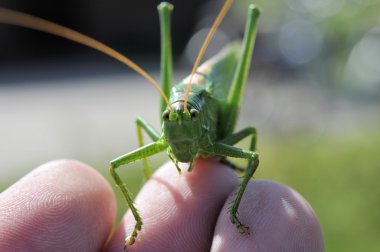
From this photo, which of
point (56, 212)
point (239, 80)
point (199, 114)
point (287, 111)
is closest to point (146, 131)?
point (199, 114)

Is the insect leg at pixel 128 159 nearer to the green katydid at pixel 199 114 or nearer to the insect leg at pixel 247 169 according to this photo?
the green katydid at pixel 199 114

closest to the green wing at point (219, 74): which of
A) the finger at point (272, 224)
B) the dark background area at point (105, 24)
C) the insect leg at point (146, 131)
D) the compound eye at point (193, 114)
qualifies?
the insect leg at point (146, 131)

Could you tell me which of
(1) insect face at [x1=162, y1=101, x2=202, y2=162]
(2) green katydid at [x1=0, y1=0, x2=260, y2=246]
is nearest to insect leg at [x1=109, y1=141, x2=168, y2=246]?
(2) green katydid at [x1=0, y1=0, x2=260, y2=246]

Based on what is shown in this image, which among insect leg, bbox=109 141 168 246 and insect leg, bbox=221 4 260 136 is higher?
insect leg, bbox=221 4 260 136

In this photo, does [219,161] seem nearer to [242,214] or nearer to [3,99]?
[242,214]

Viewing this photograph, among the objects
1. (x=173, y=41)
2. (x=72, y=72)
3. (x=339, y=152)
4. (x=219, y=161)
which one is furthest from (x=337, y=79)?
(x=173, y=41)

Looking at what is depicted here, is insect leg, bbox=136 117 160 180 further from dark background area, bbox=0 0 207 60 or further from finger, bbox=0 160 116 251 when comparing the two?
dark background area, bbox=0 0 207 60
